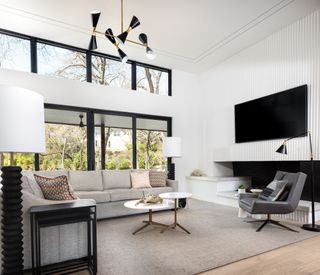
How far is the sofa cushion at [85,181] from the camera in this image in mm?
4312

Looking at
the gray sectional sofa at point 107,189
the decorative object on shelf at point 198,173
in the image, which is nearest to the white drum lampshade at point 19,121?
the gray sectional sofa at point 107,189

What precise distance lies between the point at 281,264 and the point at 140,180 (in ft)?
9.90

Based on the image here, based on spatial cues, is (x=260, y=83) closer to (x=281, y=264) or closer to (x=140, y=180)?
(x=140, y=180)

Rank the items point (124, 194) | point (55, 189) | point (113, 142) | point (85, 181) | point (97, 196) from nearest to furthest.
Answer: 1. point (55, 189)
2. point (97, 196)
3. point (124, 194)
4. point (85, 181)
5. point (113, 142)

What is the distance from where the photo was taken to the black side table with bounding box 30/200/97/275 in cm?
193

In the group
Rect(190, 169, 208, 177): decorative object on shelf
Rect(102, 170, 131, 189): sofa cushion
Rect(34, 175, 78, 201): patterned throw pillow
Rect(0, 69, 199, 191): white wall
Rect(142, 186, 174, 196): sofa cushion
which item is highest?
Rect(0, 69, 199, 191): white wall

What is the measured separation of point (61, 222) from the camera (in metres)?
1.96

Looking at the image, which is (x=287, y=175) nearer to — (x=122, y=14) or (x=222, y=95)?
(x=222, y=95)

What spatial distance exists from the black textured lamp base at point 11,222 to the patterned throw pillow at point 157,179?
10.5 feet

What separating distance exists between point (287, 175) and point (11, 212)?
374cm

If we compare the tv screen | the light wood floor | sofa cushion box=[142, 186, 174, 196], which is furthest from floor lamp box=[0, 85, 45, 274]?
the tv screen

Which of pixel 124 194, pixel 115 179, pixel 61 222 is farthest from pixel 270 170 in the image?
pixel 61 222

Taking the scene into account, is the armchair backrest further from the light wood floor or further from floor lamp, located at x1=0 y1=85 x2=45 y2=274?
floor lamp, located at x1=0 y1=85 x2=45 y2=274

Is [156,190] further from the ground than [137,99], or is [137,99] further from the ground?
[137,99]
